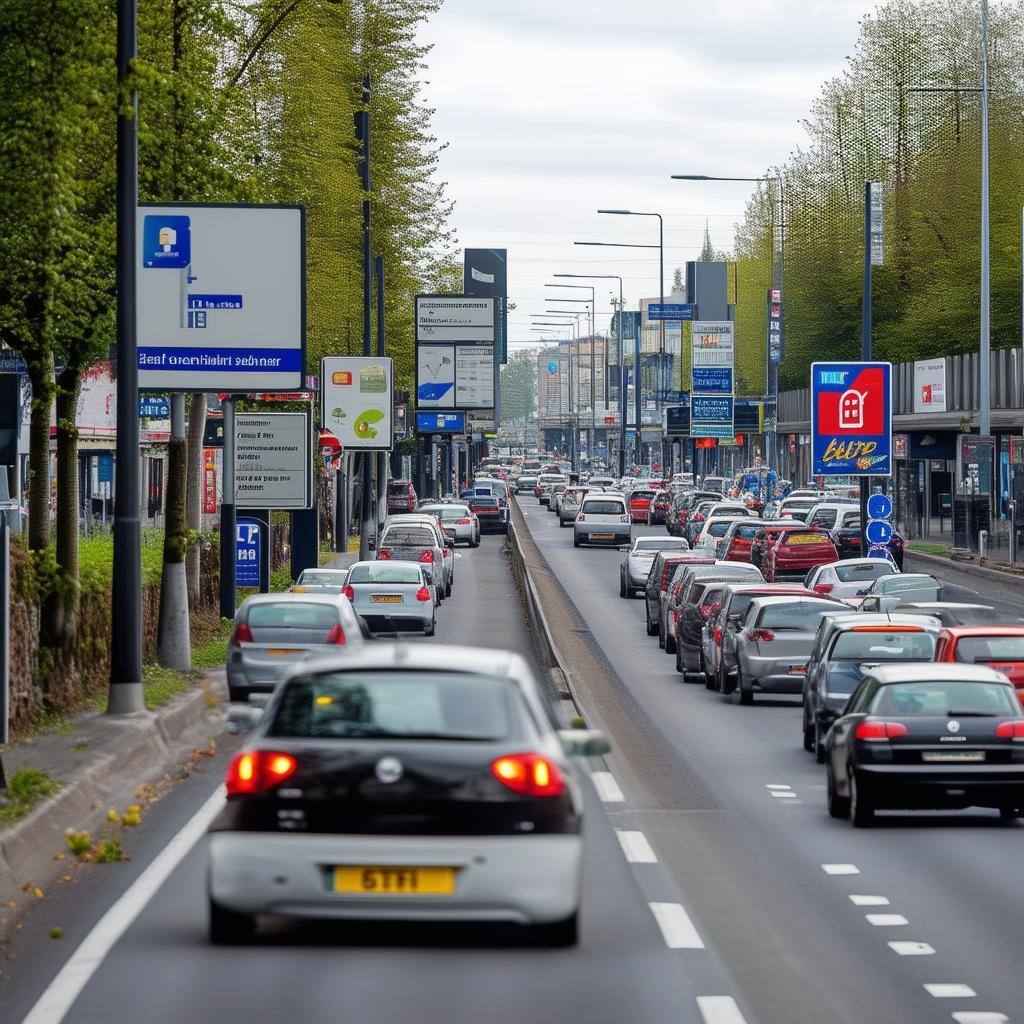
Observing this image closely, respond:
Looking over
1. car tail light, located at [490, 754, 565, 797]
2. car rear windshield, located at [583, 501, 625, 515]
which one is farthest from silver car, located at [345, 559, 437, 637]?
car rear windshield, located at [583, 501, 625, 515]

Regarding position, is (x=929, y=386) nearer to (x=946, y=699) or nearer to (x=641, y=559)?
(x=641, y=559)

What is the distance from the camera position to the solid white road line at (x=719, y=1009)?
31.7 ft

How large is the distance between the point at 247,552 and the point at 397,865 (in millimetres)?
30575

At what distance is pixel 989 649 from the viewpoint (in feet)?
76.4

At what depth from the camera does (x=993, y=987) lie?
10711mm

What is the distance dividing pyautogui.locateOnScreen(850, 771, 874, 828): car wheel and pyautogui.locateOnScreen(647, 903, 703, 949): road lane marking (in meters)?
4.74

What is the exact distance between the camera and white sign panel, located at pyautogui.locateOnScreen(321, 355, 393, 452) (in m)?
60.2

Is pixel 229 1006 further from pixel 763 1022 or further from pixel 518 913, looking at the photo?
pixel 763 1022

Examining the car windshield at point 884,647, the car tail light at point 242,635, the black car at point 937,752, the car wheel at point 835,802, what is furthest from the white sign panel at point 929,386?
the black car at point 937,752

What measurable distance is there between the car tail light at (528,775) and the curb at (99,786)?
117 inches

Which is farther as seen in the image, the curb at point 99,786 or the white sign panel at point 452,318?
the white sign panel at point 452,318

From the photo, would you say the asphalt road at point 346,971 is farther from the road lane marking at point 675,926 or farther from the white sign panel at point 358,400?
the white sign panel at point 358,400

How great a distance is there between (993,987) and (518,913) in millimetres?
2270

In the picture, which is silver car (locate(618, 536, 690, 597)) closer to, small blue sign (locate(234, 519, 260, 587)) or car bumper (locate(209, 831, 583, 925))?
small blue sign (locate(234, 519, 260, 587))
